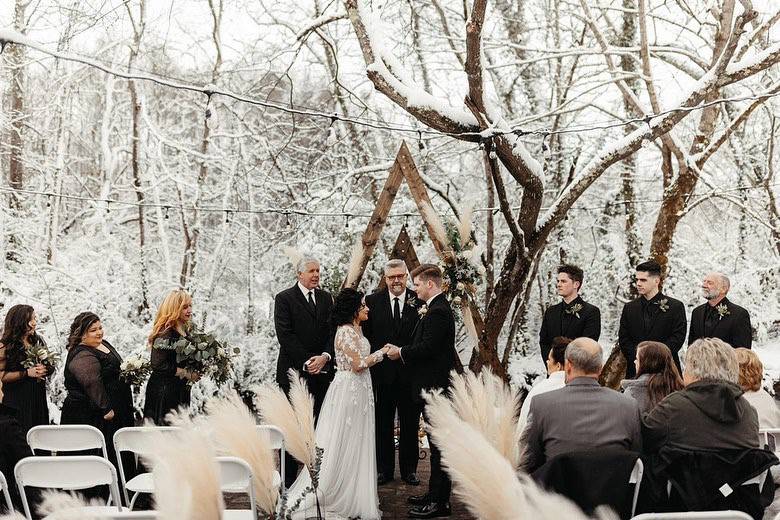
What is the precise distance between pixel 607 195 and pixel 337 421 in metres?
9.05

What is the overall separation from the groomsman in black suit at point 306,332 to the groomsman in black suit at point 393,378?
0.38 meters

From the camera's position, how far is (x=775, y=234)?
440 inches

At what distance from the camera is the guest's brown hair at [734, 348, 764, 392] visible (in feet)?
13.9

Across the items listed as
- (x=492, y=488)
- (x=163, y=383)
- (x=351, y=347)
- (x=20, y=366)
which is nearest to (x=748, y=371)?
(x=351, y=347)

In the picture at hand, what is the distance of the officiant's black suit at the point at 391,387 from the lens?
243 inches

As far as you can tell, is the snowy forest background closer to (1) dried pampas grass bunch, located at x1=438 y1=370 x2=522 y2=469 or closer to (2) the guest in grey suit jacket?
(2) the guest in grey suit jacket

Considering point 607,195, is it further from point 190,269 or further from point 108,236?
point 108,236

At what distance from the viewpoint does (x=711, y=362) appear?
3428 millimetres

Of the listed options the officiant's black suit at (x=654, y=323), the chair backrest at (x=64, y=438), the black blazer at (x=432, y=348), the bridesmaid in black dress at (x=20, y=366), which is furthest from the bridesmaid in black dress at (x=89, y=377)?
the officiant's black suit at (x=654, y=323)

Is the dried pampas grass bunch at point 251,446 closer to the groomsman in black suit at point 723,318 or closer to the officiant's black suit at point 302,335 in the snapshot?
the officiant's black suit at point 302,335

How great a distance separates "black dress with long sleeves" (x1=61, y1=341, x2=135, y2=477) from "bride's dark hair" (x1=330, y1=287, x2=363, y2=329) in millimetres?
1527

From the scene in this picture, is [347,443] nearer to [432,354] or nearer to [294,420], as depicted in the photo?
[432,354]

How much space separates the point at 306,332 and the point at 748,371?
3.24m

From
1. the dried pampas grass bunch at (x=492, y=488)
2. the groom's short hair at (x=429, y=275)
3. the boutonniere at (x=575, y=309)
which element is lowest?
the dried pampas grass bunch at (x=492, y=488)
